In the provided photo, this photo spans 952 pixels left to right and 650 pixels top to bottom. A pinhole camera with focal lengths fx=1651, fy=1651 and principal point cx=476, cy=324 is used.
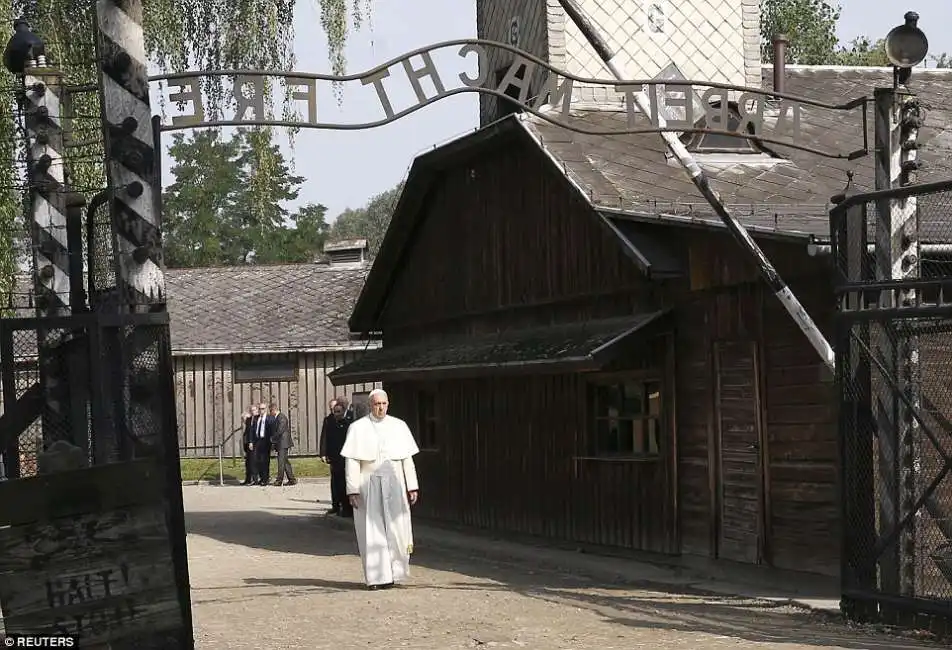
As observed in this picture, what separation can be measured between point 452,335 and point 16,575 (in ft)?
45.5

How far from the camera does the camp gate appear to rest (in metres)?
8.77

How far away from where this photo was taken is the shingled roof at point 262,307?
4050 cm

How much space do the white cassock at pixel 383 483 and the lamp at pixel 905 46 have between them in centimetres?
556

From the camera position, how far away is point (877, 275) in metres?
11.9

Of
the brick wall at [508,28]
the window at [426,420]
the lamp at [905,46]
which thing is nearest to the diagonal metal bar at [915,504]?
the lamp at [905,46]

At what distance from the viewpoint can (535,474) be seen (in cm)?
1944

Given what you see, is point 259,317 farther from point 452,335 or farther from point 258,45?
point 258,45

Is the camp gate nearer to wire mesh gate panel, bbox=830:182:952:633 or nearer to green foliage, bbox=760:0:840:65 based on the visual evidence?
wire mesh gate panel, bbox=830:182:952:633

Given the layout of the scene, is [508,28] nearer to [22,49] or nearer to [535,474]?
[535,474]

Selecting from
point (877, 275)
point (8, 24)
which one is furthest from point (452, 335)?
point (877, 275)

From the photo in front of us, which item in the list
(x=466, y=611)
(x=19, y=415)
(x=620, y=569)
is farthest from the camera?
(x=620, y=569)

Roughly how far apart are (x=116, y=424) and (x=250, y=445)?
25007mm

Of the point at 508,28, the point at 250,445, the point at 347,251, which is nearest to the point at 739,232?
the point at 508,28

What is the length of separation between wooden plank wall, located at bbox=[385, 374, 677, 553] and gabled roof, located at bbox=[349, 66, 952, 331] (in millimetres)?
2410
